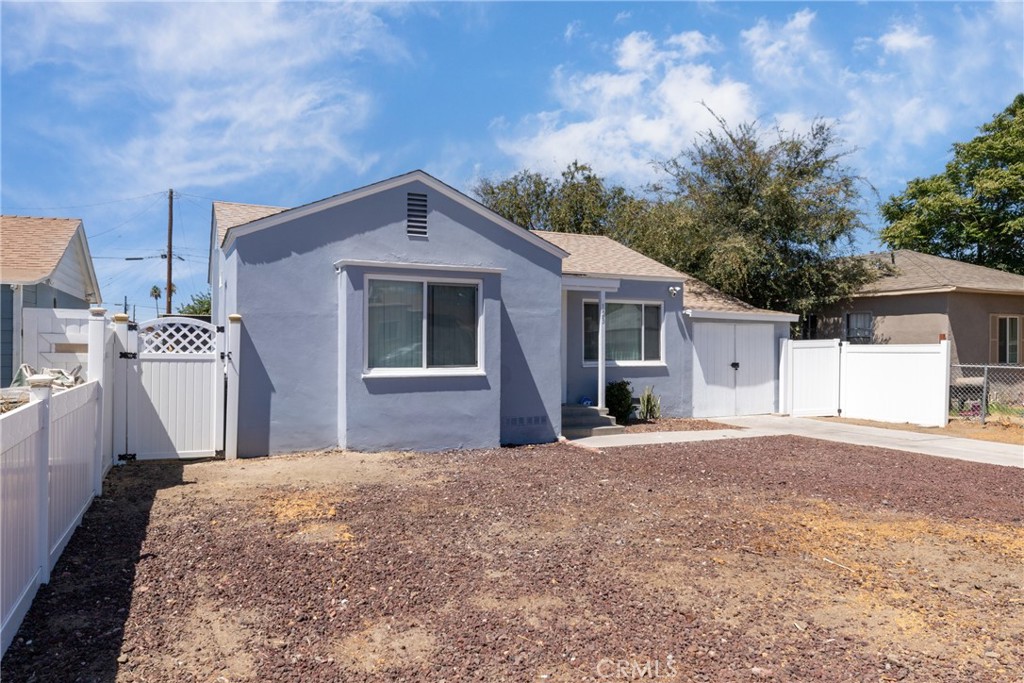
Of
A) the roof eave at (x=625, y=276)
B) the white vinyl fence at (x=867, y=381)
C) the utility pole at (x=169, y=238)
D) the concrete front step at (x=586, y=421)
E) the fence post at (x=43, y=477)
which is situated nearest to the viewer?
the fence post at (x=43, y=477)

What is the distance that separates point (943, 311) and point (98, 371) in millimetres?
18588

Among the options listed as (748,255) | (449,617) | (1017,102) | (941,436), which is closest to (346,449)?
(449,617)

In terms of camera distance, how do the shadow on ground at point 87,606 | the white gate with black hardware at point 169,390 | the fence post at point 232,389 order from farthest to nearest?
the fence post at point 232,389 → the white gate with black hardware at point 169,390 → the shadow on ground at point 87,606

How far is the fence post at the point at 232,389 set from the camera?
9492 mm

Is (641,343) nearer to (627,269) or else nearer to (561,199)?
(627,269)

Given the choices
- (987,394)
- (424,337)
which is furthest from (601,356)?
(987,394)

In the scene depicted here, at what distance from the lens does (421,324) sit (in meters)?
10.4

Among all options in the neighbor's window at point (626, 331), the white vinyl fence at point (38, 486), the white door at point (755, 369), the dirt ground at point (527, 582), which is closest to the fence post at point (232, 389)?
the dirt ground at point (527, 582)

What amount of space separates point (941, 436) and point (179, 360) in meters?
13.2

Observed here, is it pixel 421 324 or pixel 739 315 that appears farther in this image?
pixel 739 315

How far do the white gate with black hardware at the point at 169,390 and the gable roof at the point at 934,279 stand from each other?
16.7 meters

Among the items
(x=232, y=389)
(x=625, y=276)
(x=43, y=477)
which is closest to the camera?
(x=43, y=477)

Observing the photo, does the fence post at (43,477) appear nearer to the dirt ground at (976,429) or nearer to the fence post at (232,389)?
the fence post at (232,389)

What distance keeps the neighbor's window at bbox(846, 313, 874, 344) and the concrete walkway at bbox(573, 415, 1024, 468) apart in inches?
230
